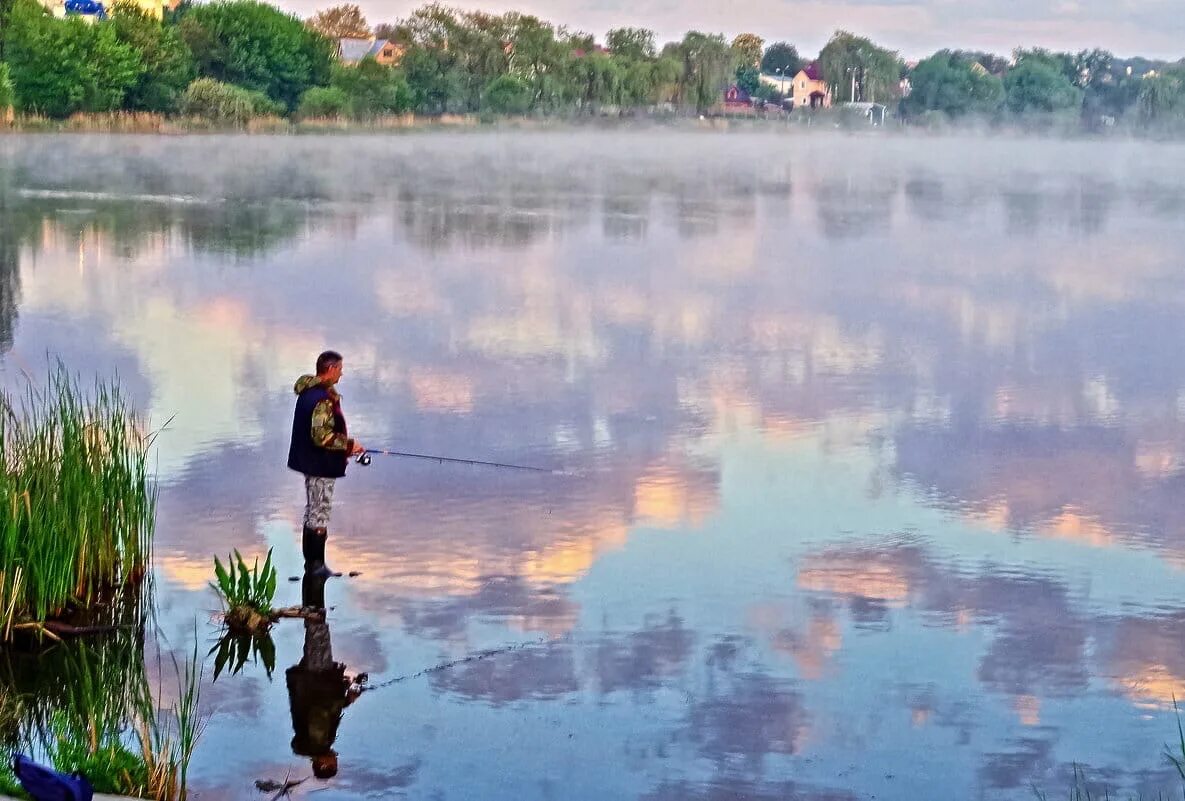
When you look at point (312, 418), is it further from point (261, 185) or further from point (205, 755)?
point (261, 185)

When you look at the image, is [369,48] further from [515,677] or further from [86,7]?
[515,677]

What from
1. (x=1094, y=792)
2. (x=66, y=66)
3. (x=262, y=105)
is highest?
(x=66, y=66)

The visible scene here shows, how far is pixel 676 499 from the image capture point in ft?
46.6

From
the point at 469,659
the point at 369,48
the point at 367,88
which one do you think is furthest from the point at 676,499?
the point at 369,48

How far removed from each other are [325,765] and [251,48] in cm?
12801

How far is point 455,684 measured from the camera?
31.3ft

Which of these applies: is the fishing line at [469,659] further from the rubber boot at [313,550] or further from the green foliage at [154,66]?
the green foliage at [154,66]

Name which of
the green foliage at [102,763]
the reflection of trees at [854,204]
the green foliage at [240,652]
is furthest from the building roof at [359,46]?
the green foliage at [102,763]

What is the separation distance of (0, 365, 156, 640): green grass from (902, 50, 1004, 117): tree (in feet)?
588

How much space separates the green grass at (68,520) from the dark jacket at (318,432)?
90 centimetres

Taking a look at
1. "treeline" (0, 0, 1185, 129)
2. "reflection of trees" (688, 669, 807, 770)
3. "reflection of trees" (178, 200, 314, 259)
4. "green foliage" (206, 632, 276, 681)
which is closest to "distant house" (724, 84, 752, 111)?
"treeline" (0, 0, 1185, 129)

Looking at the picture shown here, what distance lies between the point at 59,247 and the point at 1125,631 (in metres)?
28.4

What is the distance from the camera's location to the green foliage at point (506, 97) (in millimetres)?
161625

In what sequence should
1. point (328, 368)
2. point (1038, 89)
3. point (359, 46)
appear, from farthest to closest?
point (359, 46) → point (1038, 89) → point (328, 368)
